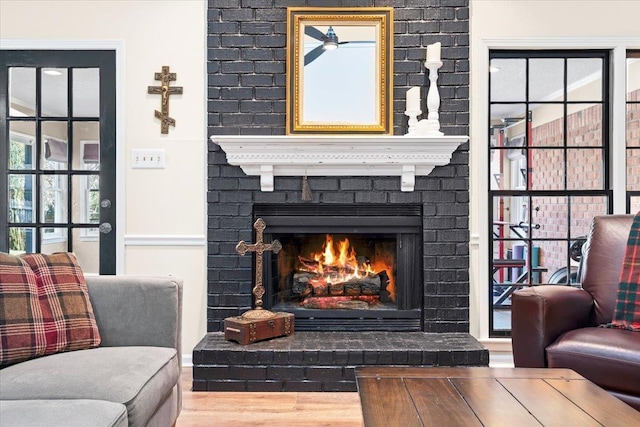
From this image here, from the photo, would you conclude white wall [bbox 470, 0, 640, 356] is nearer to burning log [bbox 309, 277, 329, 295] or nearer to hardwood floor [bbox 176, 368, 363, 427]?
burning log [bbox 309, 277, 329, 295]

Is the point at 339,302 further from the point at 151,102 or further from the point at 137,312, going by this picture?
the point at 151,102

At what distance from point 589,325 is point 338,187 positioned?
155 centimetres

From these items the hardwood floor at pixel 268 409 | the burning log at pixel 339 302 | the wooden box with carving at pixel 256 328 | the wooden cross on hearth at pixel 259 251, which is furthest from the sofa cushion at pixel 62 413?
the burning log at pixel 339 302

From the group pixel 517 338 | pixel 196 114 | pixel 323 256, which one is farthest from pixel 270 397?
pixel 196 114

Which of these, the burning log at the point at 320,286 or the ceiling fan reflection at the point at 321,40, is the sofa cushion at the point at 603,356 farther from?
the ceiling fan reflection at the point at 321,40

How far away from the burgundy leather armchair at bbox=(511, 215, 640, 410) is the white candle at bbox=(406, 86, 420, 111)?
1178 mm

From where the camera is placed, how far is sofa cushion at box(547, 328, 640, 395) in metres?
1.95

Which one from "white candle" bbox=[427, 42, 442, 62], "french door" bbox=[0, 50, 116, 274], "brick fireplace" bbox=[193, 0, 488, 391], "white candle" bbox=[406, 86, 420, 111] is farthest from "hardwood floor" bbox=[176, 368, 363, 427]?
"white candle" bbox=[427, 42, 442, 62]

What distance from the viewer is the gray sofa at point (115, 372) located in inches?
53.6

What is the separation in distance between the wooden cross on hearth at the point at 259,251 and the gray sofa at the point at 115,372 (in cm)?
95

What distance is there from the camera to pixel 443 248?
3.25 m

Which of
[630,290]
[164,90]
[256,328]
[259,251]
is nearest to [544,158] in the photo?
[630,290]

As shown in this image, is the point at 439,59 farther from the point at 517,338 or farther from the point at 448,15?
the point at 517,338

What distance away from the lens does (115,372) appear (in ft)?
5.39
